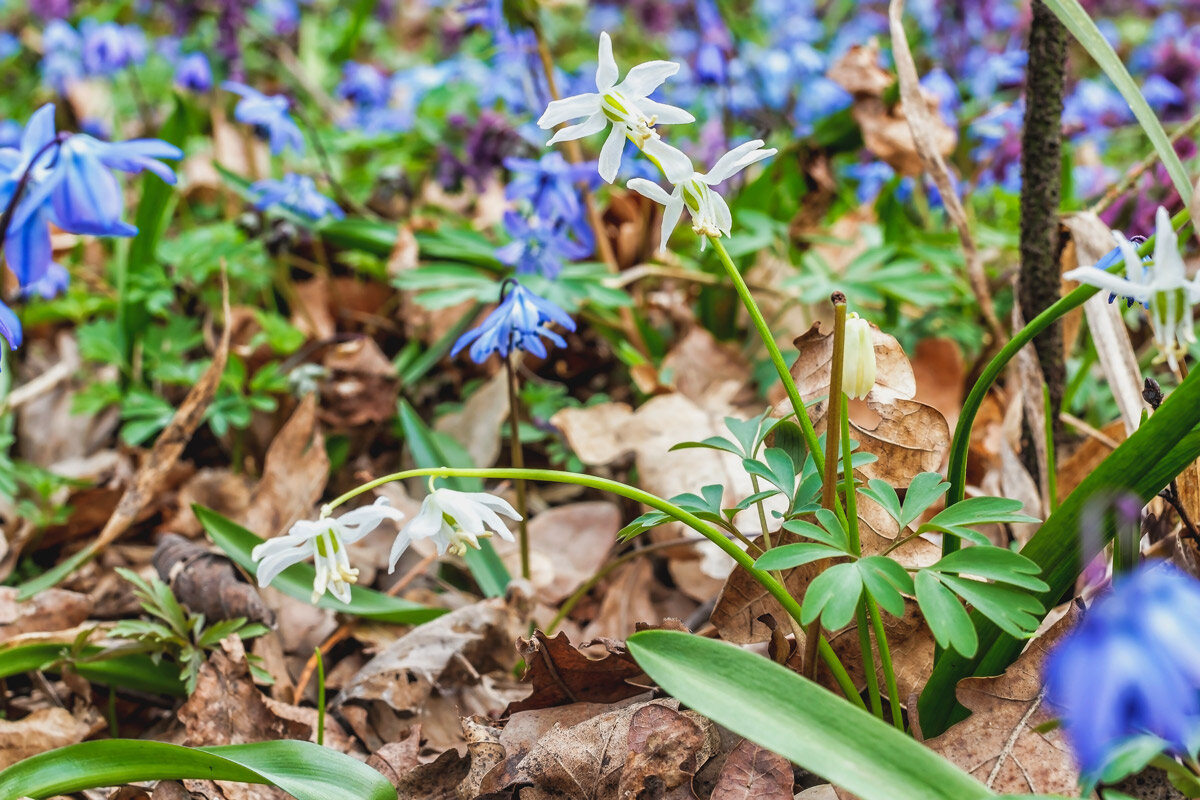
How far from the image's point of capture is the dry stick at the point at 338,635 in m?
1.75

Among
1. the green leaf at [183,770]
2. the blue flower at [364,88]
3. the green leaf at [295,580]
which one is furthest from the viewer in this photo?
the blue flower at [364,88]

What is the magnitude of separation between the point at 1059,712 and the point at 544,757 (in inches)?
26.1

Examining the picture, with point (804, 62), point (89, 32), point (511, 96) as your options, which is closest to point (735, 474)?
point (511, 96)

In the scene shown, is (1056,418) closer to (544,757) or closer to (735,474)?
(735,474)

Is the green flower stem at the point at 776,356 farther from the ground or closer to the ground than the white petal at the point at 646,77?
closer to the ground

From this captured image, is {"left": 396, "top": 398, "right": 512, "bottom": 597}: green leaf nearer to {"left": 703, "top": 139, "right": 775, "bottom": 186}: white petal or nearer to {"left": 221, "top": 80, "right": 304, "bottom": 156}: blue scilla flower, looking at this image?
{"left": 703, "top": 139, "right": 775, "bottom": 186}: white petal

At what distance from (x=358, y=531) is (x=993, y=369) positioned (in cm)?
77

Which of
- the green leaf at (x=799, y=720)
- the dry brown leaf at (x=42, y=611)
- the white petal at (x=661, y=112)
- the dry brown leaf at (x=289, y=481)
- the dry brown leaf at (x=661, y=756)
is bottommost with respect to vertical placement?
the dry brown leaf at (x=42, y=611)

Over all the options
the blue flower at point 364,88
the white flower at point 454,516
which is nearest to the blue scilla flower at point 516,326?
the white flower at point 454,516

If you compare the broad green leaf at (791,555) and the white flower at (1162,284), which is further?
the broad green leaf at (791,555)

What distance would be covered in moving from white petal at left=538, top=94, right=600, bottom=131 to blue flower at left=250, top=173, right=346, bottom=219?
167cm

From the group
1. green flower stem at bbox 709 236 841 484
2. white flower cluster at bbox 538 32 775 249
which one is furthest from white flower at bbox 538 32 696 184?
green flower stem at bbox 709 236 841 484

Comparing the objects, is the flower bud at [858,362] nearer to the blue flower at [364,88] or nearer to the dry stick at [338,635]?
the dry stick at [338,635]

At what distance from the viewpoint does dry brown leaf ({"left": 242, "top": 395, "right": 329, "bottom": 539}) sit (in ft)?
6.83
